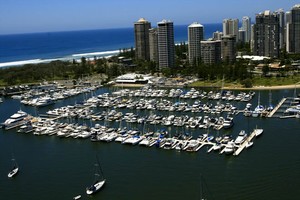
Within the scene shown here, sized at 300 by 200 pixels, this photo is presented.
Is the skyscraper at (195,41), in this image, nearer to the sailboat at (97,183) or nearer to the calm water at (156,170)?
the calm water at (156,170)

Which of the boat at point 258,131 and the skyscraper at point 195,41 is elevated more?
the skyscraper at point 195,41

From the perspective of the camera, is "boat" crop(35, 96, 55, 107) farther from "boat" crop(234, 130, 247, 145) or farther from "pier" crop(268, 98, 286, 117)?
"pier" crop(268, 98, 286, 117)

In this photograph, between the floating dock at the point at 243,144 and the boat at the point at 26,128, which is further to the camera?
the boat at the point at 26,128

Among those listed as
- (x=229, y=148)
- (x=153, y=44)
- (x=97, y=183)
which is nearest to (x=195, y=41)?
(x=153, y=44)

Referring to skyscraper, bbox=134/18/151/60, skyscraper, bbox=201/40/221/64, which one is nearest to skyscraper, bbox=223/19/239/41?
skyscraper, bbox=134/18/151/60

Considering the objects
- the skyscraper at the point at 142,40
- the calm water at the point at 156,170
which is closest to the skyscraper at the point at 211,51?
the skyscraper at the point at 142,40

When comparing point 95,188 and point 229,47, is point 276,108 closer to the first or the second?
point 95,188

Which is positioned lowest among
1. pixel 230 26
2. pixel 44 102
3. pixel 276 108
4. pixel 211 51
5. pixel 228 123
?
pixel 228 123
